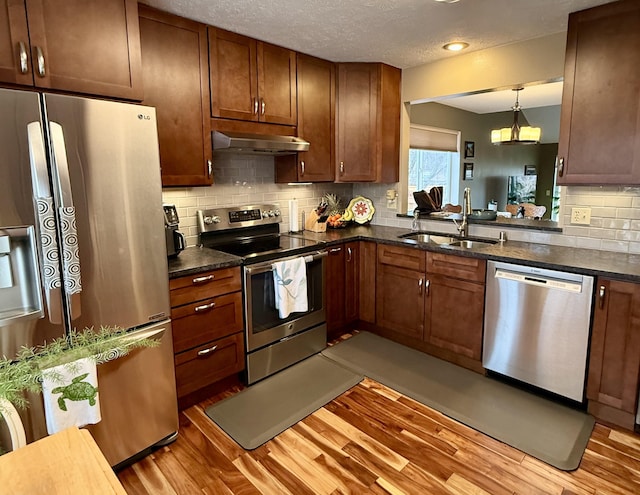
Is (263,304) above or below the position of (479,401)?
above

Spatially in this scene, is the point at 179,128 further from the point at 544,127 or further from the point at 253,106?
the point at 544,127

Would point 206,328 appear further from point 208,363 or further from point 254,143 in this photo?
point 254,143

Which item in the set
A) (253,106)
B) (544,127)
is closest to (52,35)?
(253,106)

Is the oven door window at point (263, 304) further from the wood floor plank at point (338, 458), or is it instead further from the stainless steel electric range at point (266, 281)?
the wood floor plank at point (338, 458)

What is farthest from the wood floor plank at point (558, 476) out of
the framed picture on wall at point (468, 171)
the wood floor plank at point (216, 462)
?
the framed picture on wall at point (468, 171)

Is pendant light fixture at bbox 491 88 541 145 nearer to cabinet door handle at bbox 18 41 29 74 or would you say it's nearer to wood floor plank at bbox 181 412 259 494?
wood floor plank at bbox 181 412 259 494

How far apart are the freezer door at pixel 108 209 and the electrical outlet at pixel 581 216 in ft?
8.74

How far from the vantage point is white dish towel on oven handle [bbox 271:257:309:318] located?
2.64 m

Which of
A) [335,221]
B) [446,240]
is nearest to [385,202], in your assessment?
[335,221]

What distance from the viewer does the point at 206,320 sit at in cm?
232

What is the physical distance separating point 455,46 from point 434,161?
3.33 meters

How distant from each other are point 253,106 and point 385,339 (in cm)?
214

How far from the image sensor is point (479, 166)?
280 inches

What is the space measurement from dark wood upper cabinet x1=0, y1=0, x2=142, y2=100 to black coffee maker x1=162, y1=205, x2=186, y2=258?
74 cm
